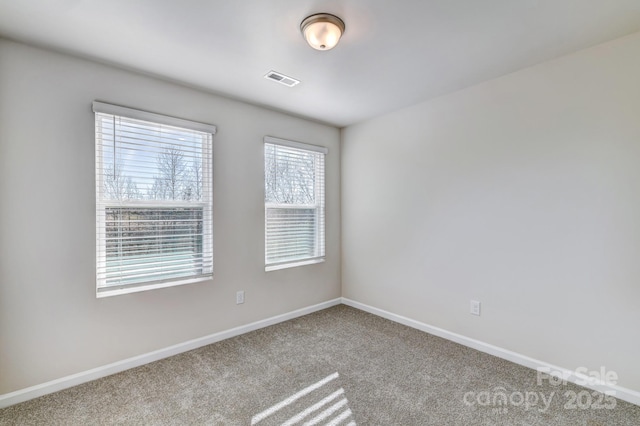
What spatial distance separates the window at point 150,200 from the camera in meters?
2.39

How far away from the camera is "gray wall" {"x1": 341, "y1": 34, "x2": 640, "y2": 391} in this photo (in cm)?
207

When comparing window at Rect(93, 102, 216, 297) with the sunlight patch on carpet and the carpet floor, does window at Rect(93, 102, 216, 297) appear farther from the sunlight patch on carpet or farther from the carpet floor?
the sunlight patch on carpet

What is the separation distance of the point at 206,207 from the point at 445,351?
8.64ft

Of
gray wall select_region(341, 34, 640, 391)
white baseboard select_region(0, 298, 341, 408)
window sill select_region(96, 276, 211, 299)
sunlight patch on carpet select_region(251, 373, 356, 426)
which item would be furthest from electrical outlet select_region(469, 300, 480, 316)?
window sill select_region(96, 276, 211, 299)

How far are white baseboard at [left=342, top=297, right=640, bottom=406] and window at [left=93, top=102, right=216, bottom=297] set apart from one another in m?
2.15

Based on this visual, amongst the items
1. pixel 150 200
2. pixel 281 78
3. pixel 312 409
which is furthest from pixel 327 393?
pixel 281 78

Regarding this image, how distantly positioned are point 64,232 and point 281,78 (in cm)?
208

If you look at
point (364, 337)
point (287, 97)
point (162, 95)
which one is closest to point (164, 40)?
point (162, 95)

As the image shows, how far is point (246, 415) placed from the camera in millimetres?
1903

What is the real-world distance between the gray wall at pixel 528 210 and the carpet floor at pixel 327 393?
0.36m

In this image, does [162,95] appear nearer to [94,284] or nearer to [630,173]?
[94,284]

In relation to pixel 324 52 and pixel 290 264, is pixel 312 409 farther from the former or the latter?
pixel 324 52

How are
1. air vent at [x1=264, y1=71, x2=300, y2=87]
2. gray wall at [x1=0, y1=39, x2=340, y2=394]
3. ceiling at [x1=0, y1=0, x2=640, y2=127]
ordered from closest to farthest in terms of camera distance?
ceiling at [x1=0, y1=0, x2=640, y2=127]
gray wall at [x1=0, y1=39, x2=340, y2=394]
air vent at [x1=264, y1=71, x2=300, y2=87]

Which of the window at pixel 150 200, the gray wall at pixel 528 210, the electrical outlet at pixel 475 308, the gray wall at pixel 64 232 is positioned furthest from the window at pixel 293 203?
the electrical outlet at pixel 475 308
